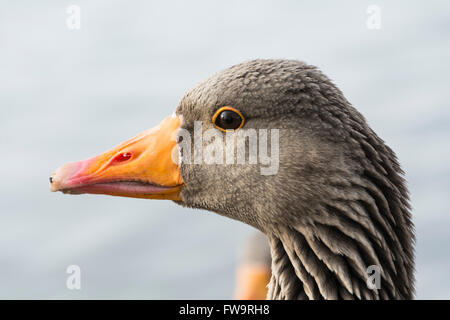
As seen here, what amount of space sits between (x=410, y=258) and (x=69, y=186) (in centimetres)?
260

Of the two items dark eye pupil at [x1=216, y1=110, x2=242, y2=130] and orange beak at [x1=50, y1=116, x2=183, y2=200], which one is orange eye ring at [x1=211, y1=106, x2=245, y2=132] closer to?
dark eye pupil at [x1=216, y1=110, x2=242, y2=130]

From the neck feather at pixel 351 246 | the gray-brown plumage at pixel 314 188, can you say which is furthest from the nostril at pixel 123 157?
the neck feather at pixel 351 246

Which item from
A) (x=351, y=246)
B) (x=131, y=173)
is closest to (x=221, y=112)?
(x=131, y=173)

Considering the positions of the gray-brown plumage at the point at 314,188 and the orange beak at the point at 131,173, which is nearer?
the gray-brown plumage at the point at 314,188

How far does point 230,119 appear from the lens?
17.3 ft

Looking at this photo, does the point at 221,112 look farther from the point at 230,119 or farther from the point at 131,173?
the point at 131,173

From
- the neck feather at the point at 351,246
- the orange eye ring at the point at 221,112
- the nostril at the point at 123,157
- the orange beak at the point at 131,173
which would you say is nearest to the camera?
the neck feather at the point at 351,246

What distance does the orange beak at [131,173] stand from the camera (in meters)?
5.42

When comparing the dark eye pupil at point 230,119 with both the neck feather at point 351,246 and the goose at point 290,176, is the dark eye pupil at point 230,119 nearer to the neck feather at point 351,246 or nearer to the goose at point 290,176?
the goose at point 290,176

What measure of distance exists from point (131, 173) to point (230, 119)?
0.87 m
